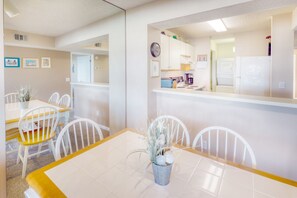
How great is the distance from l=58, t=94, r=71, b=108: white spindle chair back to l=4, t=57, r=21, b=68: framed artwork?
667 mm

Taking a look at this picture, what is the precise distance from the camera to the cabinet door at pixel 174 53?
3.58 metres

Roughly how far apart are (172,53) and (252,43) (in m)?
2.23

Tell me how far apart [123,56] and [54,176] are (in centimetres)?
219

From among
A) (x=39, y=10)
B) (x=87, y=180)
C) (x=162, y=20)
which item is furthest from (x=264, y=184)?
(x=39, y=10)

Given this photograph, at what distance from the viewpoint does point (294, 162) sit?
1737 millimetres

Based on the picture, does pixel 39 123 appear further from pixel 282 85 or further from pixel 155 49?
pixel 282 85

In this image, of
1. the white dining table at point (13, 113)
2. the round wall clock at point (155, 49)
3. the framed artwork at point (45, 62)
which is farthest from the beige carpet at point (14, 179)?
the round wall clock at point (155, 49)

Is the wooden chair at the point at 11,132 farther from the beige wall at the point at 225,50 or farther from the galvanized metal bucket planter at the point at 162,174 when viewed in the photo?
the beige wall at the point at 225,50

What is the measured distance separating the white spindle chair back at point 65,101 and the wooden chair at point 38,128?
20cm

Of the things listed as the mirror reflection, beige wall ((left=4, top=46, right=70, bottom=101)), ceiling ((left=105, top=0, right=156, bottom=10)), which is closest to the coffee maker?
the mirror reflection

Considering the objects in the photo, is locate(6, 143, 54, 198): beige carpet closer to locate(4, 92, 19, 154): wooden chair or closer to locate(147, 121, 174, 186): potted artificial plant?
locate(4, 92, 19, 154): wooden chair

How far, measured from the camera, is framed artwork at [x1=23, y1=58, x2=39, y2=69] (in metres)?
1.87

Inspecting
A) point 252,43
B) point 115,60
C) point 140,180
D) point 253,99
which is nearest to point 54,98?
point 115,60

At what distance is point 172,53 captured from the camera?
361 cm
